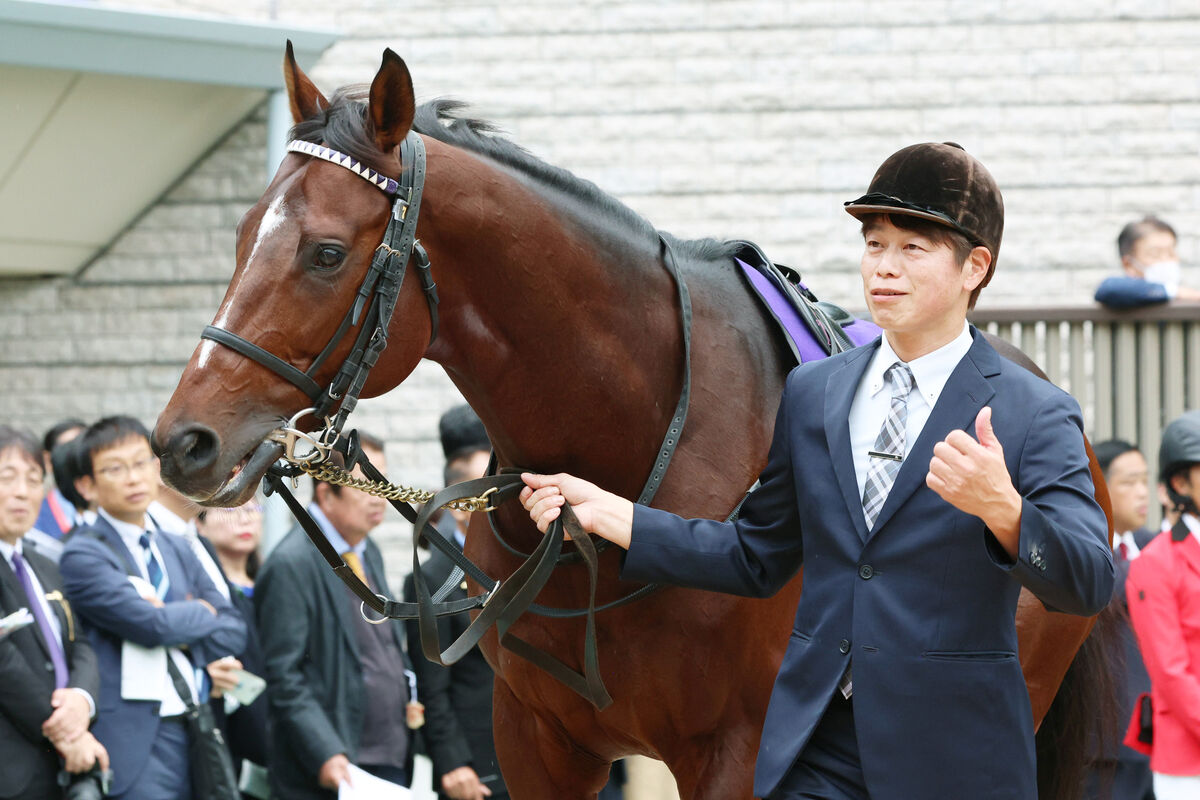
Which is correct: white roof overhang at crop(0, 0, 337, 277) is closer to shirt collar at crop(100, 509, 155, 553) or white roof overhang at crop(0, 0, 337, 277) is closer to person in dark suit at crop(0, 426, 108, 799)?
person in dark suit at crop(0, 426, 108, 799)

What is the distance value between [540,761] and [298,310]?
142 cm

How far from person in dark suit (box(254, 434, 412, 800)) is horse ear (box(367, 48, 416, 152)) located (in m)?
2.80

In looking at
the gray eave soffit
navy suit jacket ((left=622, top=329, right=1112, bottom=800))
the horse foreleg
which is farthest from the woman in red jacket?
the gray eave soffit

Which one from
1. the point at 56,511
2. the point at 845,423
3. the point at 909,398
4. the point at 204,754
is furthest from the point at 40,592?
the point at 909,398

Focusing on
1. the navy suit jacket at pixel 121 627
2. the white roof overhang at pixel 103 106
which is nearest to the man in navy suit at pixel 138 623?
the navy suit jacket at pixel 121 627

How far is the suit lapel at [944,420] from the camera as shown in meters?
2.51

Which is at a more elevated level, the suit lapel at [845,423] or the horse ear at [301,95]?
the horse ear at [301,95]

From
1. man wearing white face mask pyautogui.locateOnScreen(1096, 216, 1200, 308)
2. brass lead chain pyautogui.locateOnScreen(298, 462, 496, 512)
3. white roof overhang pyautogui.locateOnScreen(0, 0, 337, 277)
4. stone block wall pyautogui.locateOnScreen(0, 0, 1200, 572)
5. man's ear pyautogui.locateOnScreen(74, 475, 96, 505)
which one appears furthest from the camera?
stone block wall pyautogui.locateOnScreen(0, 0, 1200, 572)

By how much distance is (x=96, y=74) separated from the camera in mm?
7863

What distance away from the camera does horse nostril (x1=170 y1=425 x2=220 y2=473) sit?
2729 millimetres

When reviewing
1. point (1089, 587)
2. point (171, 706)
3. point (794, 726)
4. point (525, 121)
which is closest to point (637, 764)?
point (171, 706)

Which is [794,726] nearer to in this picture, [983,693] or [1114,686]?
[983,693]

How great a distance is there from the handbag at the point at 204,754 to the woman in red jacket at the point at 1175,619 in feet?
12.0

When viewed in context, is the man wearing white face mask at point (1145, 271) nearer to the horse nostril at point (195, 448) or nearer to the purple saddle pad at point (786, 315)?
the purple saddle pad at point (786, 315)
